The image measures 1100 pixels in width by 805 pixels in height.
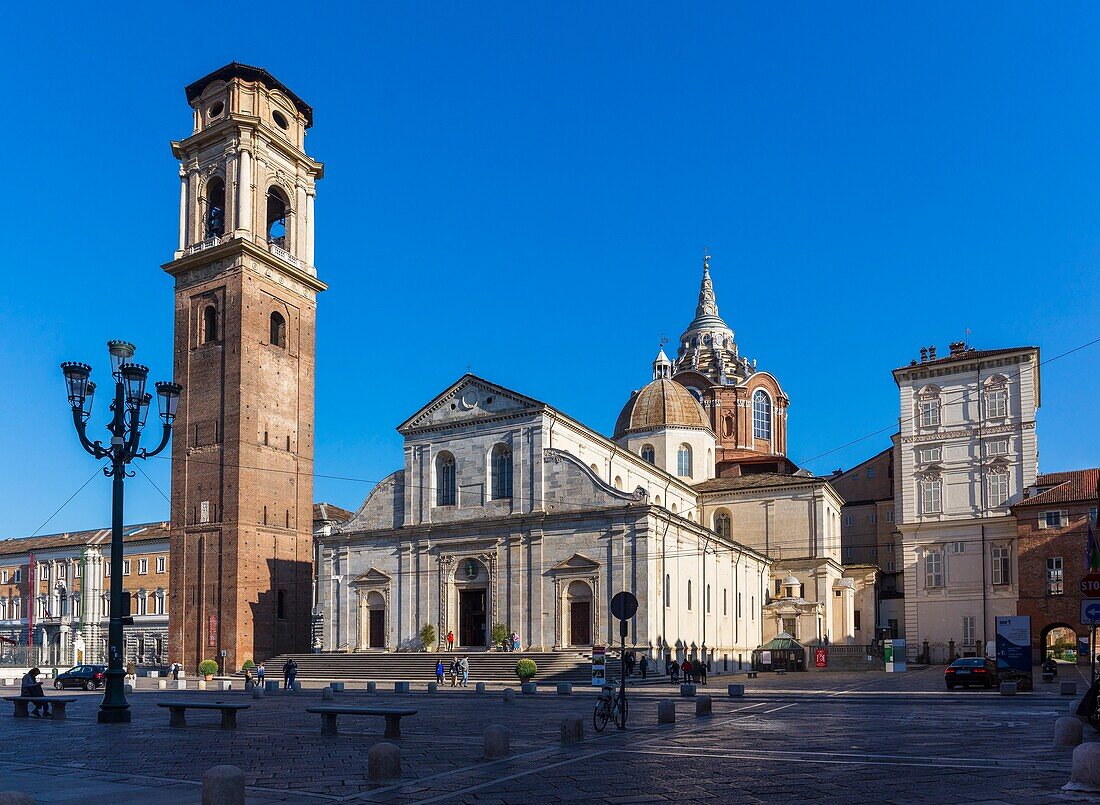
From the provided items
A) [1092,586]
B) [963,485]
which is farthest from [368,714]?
[963,485]

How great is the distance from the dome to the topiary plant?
2811 centimetres

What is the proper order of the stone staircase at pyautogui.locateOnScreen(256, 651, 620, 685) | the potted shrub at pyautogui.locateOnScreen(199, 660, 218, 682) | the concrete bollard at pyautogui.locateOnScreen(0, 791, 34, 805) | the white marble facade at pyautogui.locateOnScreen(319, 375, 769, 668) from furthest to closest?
the potted shrub at pyautogui.locateOnScreen(199, 660, 218, 682) → the white marble facade at pyautogui.locateOnScreen(319, 375, 769, 668) → the stone staircase at pyautogui.locateOnScreen(256, 651, 620, 685) → the concrete bollard at pyautogui.locateOnScreen(0, 791, 34, 805)

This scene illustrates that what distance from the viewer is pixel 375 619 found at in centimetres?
5169

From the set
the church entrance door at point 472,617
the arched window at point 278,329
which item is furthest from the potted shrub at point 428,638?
the arched window at point 278,329

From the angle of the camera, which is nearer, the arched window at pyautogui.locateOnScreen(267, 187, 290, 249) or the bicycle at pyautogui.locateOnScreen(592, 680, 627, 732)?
the bicycle at pyautogui.locateOnScreen(592, 680, 627, 732)

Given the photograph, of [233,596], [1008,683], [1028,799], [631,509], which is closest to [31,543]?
[233,596]

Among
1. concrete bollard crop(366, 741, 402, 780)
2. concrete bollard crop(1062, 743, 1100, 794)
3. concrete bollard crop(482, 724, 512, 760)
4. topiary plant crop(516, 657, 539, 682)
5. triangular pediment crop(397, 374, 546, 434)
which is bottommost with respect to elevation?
topiary plant crop(516, 657, 539, 682)

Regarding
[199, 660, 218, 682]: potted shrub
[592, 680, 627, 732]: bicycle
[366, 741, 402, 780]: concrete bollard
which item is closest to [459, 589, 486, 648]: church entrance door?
[199, 660, 218, 682]: potted shrub

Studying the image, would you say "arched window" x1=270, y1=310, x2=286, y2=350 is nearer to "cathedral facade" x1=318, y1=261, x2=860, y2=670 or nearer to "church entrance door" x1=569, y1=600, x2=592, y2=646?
"cathedral facade" x1=318, y1=261, x2=860, y2=670

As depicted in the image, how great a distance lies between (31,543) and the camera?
76.1 m

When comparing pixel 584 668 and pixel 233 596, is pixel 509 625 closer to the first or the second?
pixel 584 668

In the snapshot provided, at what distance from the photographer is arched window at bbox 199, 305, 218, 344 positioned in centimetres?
5375

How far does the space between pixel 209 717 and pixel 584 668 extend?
2098cm

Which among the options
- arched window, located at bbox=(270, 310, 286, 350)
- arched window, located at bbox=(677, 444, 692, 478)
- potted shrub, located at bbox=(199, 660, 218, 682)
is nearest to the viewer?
potted shrub, located at bbox=(199, 660, 218, 682)
